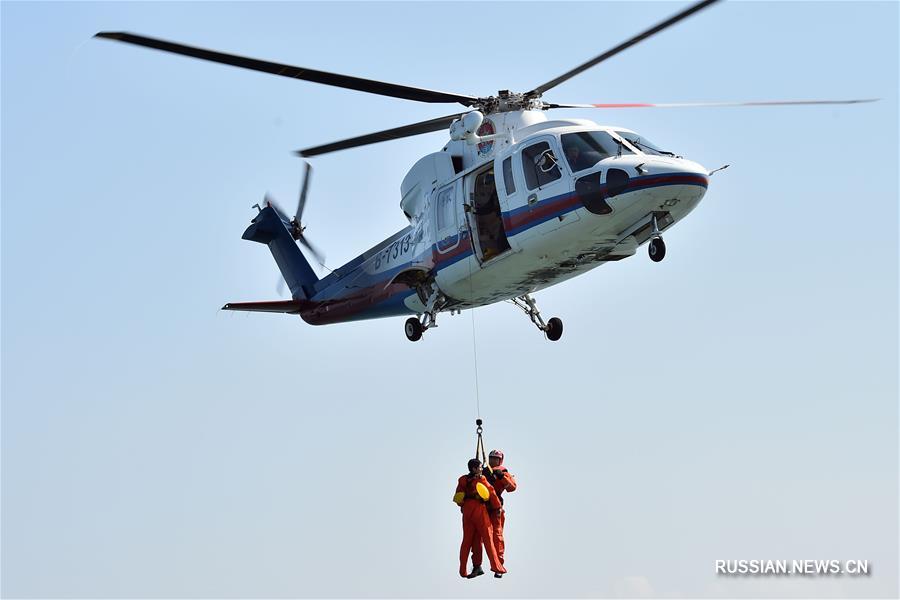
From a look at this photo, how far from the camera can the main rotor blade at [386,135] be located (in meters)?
22.8

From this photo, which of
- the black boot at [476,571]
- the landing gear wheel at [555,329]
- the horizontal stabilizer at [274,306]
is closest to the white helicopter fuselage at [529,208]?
the landing gear wheel at [555,329]

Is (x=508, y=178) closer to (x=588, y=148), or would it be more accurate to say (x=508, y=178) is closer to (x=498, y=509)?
(x=588, y=148)

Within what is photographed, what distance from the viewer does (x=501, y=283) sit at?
21609 mm

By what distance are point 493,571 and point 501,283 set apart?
5.15 meters

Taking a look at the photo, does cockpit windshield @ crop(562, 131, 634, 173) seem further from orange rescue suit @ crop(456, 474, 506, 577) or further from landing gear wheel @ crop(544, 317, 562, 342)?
orange rescue suit @ crop(456, 474, 506, 577)

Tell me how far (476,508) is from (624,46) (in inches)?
283

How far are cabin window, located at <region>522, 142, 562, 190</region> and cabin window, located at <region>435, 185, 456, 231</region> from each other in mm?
1751

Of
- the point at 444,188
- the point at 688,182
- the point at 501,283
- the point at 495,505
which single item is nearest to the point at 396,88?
the point at 444,188

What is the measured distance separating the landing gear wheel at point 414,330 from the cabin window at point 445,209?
1.65m

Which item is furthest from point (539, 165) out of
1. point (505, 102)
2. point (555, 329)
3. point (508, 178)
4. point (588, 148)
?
point (555, 329)

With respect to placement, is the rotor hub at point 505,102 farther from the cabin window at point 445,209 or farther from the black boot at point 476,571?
the black boot at point 476,571

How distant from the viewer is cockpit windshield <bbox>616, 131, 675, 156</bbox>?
19938 millimetres

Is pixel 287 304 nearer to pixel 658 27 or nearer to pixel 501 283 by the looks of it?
pixel 501 283

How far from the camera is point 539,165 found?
2031 centimetres
